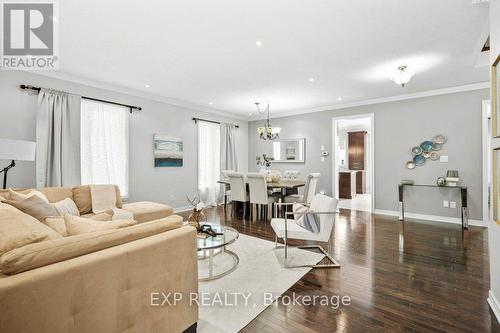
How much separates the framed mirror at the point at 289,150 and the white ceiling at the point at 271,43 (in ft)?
7.37

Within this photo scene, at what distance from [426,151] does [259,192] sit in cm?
358

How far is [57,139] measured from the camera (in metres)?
3.82

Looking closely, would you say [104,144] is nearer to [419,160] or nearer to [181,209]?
[181,209]

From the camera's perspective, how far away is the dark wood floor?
1791mm

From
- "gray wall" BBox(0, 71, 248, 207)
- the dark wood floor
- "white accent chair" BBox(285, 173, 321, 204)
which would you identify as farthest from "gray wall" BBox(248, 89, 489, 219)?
"gray wall" BBox(0, 71, 248, 207)

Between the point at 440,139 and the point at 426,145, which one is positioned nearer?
the point at 440,139

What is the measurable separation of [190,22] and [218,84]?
1.99 metres

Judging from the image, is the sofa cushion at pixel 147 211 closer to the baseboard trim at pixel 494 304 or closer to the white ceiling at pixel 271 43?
the white ceiling at pixel 271 43

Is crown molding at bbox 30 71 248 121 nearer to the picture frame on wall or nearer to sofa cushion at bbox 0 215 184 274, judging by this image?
sofa cushion at bbox 0 215 184 274

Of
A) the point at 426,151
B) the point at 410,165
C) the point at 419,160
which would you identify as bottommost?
the point at 410,165

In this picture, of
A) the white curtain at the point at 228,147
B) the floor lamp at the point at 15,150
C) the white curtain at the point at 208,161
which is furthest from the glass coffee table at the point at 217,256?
the white curtain at the point at 228,147

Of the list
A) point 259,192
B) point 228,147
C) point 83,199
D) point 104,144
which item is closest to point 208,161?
point 228,147

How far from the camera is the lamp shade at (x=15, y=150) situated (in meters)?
2.39

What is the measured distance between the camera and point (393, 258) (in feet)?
9.73
